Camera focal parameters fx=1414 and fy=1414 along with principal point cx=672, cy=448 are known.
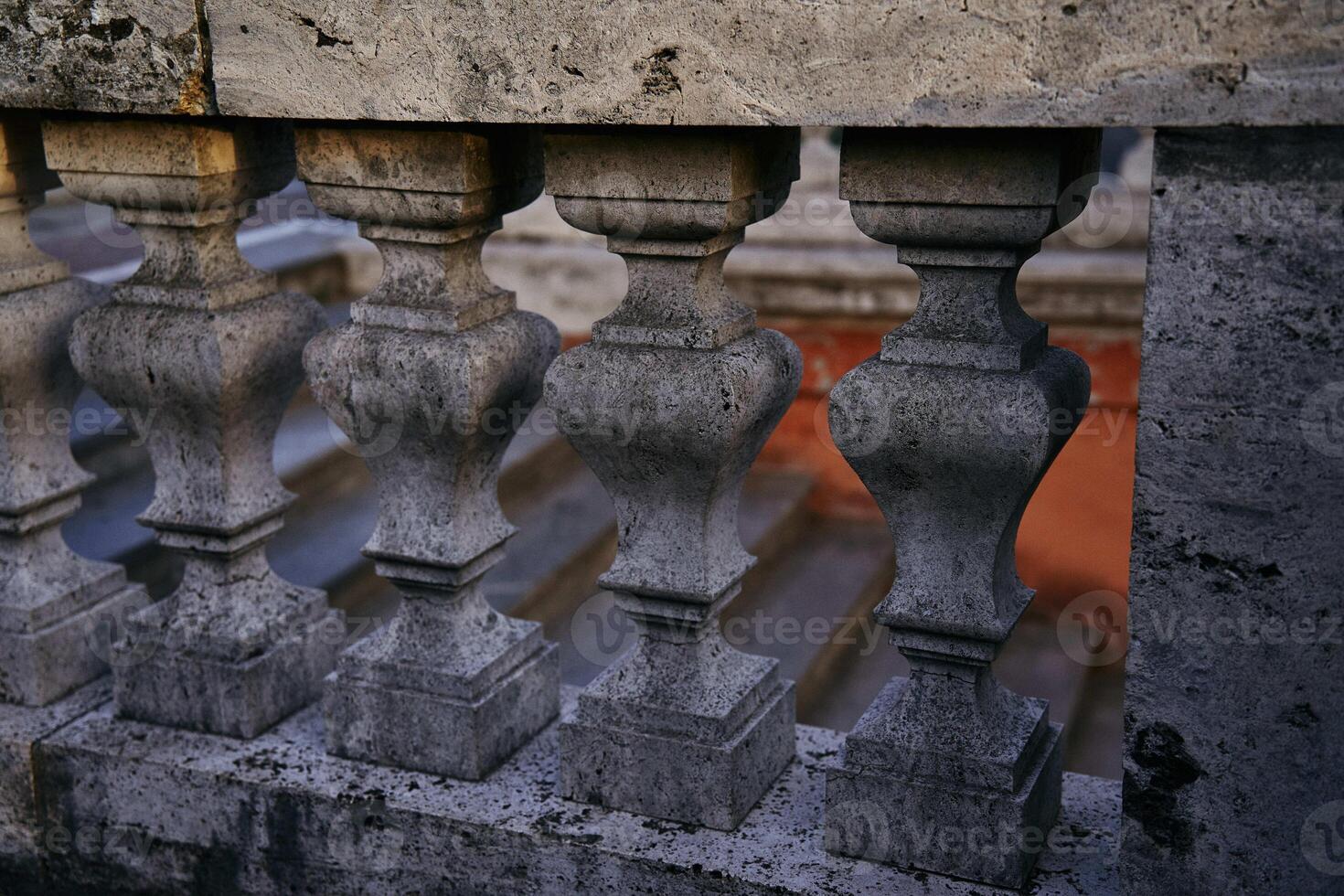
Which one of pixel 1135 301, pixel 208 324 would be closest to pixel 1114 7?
pixel 208 324

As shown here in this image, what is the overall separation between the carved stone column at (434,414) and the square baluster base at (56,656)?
1.71 ft

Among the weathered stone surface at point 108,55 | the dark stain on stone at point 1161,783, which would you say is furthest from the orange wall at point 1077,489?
the weathered stone surface at point 108,55

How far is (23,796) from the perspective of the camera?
216cm

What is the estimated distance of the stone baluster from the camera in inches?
84.7

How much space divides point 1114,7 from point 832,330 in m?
3.87

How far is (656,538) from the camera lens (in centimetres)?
184

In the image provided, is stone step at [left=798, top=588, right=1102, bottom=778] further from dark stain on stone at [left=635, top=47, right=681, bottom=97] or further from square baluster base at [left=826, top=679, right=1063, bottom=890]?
dark stain on stone at [left=635, top=47, right=681, bottom=97]

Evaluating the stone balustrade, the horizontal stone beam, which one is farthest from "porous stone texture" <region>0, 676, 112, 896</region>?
the horizontal stone beam

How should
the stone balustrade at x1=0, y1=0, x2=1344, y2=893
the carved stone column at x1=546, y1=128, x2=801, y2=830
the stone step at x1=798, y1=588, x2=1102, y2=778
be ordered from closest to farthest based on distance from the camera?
the stone balustrade at x1=0, y1=0, x2=1344, y2=893, the carved stone column at x1=546, y1=128, x2=801, y2=830, the stone step at x1=798, y1=588, x2=1102, y2=778

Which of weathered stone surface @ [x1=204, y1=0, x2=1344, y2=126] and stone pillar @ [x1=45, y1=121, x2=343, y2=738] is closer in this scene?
weathered stone surface @ [x1=204, y1=0, x2=1344, y2=126]

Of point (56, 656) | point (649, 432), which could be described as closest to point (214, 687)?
point (56, 656)

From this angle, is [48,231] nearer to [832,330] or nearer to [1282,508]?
[832,330]

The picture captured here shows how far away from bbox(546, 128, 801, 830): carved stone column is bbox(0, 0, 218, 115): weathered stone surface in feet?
1.54

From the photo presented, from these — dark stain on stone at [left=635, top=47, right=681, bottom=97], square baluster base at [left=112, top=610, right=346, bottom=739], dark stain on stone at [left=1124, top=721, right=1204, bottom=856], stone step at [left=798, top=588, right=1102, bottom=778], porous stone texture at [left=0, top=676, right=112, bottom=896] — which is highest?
dark stain on stone at [left=635, top=47, right=681, bottom=97]
